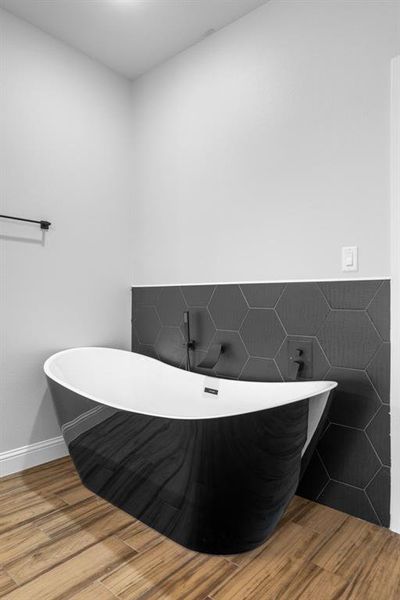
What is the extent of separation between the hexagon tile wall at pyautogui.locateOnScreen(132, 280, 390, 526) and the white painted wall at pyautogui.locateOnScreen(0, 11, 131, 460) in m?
0.94

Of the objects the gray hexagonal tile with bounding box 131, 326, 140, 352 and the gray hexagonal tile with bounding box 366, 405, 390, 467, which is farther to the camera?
the gray hexagonal tile with bounding box 131, 326, 140, 352

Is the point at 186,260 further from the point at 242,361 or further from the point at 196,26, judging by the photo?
the point at 196,26

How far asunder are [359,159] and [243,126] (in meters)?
0.75

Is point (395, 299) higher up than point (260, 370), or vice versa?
point (395, 299)

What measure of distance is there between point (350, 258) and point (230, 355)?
866mm

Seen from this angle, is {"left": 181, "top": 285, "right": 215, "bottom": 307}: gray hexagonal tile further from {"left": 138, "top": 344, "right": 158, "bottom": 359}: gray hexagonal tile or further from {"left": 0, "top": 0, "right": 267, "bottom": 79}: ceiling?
{"left": 0, "top": 0, "right": 267, "bottom": 79}: ceiling

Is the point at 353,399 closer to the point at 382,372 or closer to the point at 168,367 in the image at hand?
the point at 382,372

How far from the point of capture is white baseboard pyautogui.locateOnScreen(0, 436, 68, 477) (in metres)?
2.21

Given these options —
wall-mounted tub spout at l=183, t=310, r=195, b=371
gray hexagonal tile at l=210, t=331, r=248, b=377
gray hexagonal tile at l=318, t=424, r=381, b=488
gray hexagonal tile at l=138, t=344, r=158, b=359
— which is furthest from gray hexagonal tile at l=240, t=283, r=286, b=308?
gray hexagonal tile at l=138, t=344, r=158, b=359

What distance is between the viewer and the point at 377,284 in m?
1.72

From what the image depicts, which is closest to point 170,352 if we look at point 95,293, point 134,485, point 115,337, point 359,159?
point 115,337

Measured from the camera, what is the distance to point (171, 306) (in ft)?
8.66

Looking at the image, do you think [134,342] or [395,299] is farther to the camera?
[134,342]

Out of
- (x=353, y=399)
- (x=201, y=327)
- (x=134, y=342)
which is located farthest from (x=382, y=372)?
(x=134, y=342)
